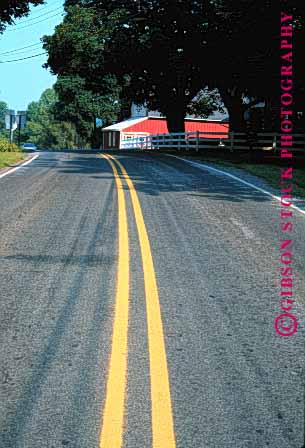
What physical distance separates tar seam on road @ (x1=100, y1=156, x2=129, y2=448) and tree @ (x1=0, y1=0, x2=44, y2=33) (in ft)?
76.5

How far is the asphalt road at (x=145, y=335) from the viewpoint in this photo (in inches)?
151

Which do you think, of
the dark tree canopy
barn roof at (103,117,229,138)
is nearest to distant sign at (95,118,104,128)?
barn roof at (103,117,229,138)

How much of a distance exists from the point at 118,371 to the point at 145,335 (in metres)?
0.77

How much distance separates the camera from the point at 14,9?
94.7 ft

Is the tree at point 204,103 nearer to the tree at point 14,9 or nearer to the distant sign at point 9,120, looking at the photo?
the distant sign at point 9,120

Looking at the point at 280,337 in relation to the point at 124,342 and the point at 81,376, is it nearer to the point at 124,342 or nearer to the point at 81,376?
the point at 124,342

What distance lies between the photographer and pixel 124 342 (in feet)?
16.9

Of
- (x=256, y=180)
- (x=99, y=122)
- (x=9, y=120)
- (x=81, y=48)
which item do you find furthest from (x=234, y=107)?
(x=99, y=122)

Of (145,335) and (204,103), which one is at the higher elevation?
(204,103)

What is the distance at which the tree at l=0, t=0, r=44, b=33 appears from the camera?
1105 inches

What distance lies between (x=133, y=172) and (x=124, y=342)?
48.7 ft

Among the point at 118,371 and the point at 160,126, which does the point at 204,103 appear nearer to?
the point at 160,126

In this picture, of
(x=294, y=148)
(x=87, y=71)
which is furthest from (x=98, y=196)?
(x=87, y=71)

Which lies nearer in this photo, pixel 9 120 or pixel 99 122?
pixel 9 120
